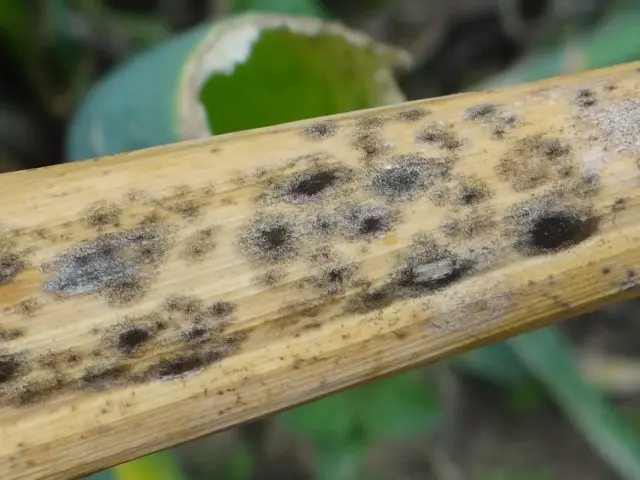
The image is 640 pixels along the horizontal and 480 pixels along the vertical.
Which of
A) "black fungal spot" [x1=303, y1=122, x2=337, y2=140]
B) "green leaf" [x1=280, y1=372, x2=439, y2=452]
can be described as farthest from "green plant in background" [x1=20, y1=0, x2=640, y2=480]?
"black fungal spot" [x1=303, y1=122, x2=337, y2=140]

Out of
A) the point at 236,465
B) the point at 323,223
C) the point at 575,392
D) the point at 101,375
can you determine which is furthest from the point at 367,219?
the point at 236,465

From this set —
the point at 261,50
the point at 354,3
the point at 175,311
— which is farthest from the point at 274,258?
the point at 354,3

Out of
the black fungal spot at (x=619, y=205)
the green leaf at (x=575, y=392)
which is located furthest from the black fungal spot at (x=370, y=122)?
the green leaf at (x=575, y=392)

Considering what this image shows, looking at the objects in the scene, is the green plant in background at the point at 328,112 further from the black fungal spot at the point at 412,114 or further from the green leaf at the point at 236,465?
the black fungal spot at the point at 412,114

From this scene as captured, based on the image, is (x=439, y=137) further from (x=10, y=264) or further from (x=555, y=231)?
(x=10, y=264)

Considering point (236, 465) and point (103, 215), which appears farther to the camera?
point (236, 465)

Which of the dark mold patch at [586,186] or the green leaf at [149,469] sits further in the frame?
the green leaf at [149,469]
